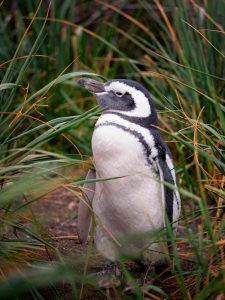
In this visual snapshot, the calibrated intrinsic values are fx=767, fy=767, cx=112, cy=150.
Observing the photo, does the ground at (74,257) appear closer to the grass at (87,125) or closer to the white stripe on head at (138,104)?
the grass at (87,125)

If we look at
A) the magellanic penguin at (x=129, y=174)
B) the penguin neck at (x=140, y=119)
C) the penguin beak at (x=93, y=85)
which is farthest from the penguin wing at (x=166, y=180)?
the penguin beak at (x=93, y=85)

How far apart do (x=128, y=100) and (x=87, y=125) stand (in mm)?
1444

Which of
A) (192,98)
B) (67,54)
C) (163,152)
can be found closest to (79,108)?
(67,54)

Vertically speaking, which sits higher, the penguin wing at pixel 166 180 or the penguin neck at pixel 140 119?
the penguin neck at pixel 140 119

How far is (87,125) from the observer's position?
421cm

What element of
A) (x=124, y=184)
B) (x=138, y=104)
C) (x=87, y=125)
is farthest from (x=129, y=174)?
(x=87, y=125)

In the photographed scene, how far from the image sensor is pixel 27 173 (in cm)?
251

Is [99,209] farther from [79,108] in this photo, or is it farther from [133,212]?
[79,108]

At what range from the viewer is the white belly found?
8.63 ft

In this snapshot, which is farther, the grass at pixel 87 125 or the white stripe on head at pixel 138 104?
the white stripe on head at pixel 138 104

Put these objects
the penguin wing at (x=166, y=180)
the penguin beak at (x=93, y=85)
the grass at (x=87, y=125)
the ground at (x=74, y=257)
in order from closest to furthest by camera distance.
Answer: the grass at (x=87, y=125) < the ground at (x=74, y=257) < the penguin wing at (x=166, y=180) < the penguin beak at (x=93, y=85)

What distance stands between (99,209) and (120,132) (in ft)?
0.98

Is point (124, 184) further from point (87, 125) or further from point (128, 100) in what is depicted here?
point (87, 125)

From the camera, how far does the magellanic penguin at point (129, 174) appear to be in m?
2.63
